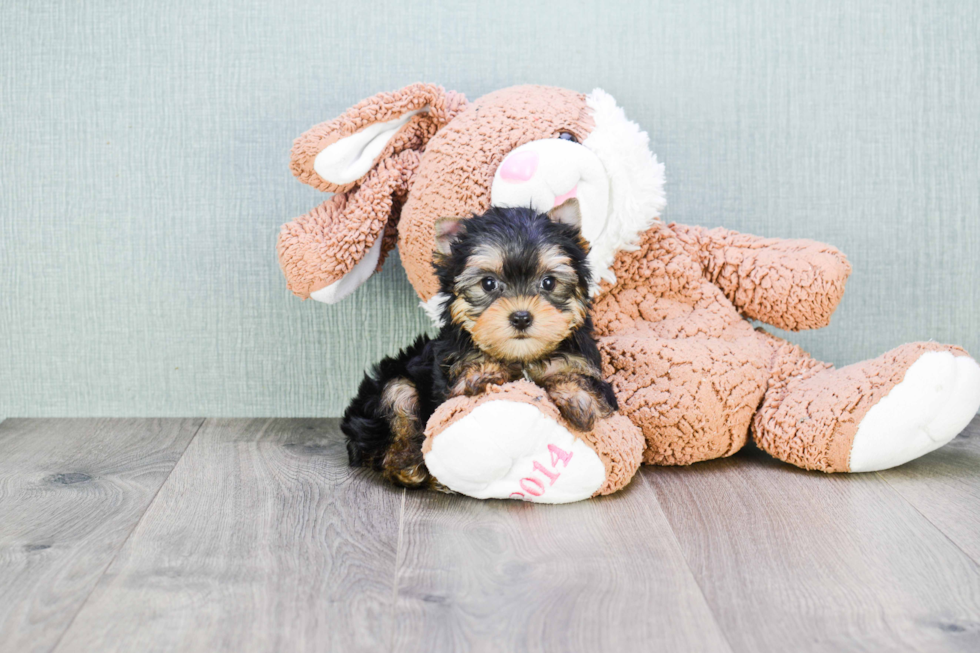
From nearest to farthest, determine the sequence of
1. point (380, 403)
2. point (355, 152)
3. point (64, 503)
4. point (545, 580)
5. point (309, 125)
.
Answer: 1. point (545, 580)
2. point (64, 503)
3. point (380, 403)
4. point (355, 152)
5. point (309, 125)

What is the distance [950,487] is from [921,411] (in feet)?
0.58

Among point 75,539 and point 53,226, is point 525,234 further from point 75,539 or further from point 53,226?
point 53,226

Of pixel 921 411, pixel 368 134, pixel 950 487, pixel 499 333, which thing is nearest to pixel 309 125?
pixel 368 134

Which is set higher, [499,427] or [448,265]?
[448,265]

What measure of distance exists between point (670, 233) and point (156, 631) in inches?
54.3

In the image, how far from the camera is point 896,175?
7.74 feet

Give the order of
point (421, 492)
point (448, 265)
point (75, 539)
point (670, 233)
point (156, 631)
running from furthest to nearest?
point (670, 233) < point (421, 492) < point (448, 265) < point (75, 539) < point (156, 631)

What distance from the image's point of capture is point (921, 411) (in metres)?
1.75

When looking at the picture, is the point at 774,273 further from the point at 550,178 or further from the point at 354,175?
the point at 354,175

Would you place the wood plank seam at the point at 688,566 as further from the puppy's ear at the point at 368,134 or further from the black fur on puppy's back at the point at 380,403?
the puppy's ear at the point at 368,134

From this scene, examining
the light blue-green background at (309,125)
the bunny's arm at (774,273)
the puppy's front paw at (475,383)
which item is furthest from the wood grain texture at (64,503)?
the bunny's arm at (774,273)

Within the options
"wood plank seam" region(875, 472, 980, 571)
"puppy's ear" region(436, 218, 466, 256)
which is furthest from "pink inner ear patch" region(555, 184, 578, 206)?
"wood plank seam" region(875, 472, 980, 571)

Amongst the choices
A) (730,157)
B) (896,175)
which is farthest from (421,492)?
(896,175)

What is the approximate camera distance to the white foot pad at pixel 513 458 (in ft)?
5.12
